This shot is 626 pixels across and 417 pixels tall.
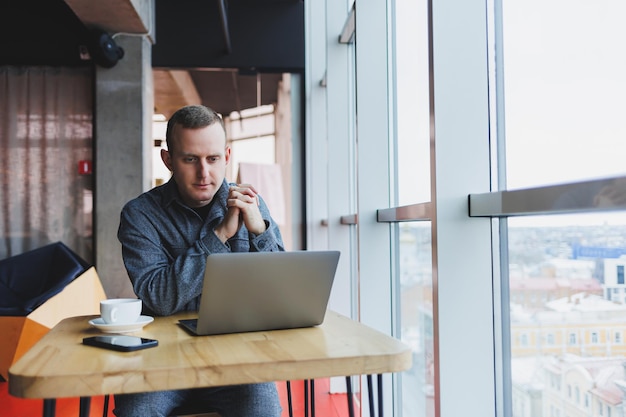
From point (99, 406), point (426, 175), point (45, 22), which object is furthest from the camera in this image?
point (45, 22)

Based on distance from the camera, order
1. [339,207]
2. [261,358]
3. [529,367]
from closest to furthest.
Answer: [261,358] < [529,367] < [339,207]

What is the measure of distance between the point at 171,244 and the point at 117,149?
13.1 feet

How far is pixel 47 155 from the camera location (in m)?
5.56

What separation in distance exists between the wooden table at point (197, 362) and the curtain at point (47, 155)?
455 cm

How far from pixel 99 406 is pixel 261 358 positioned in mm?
2746

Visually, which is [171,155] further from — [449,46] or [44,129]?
[44,129]

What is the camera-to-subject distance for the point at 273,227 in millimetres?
1851

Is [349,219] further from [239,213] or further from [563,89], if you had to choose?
[563,89]

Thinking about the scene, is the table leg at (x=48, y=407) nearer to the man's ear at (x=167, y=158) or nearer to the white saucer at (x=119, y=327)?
the white saucer at (x=119, y=327)

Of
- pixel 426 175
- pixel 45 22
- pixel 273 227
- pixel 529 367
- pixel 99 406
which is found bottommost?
pixel 99 406

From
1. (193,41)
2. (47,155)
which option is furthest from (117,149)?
(193,41)

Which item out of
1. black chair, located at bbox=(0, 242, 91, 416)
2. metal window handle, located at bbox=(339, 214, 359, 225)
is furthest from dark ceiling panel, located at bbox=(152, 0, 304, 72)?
metal window handle, located at bbox=(339, 214, 359, 225)

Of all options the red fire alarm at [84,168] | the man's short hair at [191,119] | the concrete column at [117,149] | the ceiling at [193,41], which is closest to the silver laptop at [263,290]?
the man's short hair at [191,119]

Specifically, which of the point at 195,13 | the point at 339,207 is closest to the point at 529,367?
A: the point at 339,207
